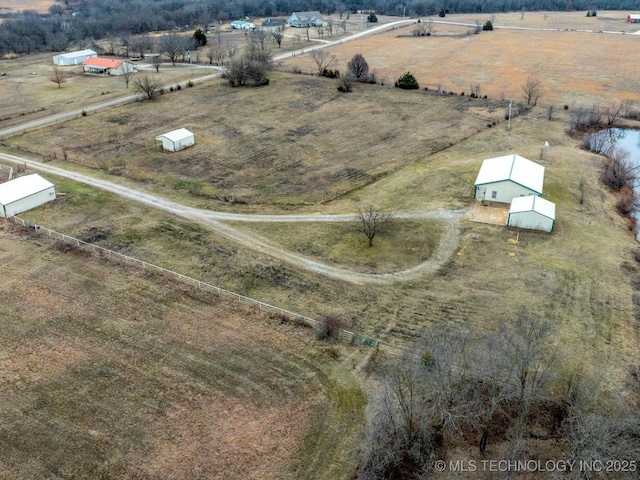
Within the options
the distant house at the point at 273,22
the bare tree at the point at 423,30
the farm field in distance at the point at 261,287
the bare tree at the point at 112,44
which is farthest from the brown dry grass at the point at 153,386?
the distant house at the point at 273,22

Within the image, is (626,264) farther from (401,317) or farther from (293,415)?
(293,415)

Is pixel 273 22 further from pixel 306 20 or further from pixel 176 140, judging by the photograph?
pixel 176 140

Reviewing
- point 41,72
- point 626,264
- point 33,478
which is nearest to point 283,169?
point 626,264

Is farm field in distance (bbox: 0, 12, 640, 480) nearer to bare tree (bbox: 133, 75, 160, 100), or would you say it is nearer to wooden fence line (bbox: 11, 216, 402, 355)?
wooden fence line (bbox: 11, 216, 402, 355)

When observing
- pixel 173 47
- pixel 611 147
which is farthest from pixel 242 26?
pixel 611 147

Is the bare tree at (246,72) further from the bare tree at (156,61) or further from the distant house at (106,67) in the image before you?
the distant house at (106,67)

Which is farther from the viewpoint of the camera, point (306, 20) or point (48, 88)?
point (306, 20)
